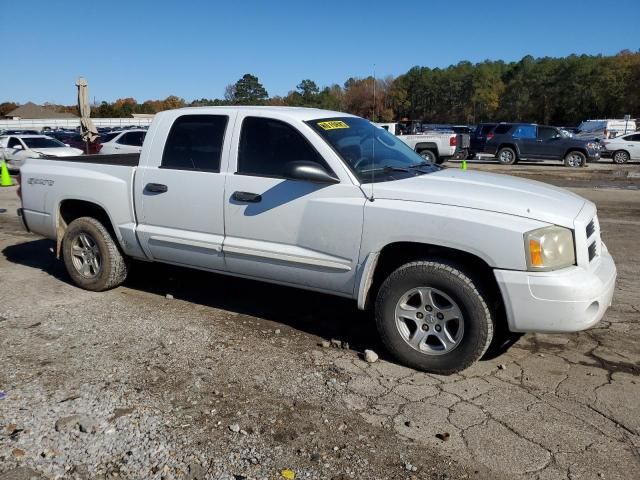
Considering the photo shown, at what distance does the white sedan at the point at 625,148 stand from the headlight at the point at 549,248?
24.2 metres

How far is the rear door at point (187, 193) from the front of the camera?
4.62m

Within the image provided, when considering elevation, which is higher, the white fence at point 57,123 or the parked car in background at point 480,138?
the white fence at point 57,123

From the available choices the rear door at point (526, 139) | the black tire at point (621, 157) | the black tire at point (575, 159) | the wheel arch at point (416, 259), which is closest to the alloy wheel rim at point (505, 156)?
the rear door at point (526, 139)

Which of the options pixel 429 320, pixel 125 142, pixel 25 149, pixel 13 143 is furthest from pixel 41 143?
pixel 429 320

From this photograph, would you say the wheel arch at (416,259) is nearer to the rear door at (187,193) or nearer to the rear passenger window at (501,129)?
the rear door at (187,193)

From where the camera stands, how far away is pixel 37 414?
3316 mm

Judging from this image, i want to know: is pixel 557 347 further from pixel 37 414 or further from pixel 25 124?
pixel 25 124

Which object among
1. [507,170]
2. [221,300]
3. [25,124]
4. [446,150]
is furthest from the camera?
[25,124]

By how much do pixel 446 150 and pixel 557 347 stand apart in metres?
16.0

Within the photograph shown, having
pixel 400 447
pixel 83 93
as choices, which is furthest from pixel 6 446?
pixel 83 93

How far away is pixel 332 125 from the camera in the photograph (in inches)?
178

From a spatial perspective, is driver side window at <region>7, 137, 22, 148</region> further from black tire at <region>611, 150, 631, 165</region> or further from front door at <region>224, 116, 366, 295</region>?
black tire at <region>611, 150, 631, 165</region>

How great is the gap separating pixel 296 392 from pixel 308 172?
151 centimetres

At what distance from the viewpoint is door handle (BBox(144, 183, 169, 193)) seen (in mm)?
4840
